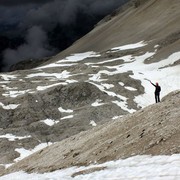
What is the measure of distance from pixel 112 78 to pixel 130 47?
51.4 m

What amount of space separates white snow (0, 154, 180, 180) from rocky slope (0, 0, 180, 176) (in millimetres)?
946

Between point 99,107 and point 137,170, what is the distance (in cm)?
5034

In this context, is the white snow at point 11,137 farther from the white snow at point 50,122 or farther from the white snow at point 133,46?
the white snow at point 133,46

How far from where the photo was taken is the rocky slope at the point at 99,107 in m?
25.5

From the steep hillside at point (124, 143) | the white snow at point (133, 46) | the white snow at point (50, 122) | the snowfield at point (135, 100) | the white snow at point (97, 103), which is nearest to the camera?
the snowfield at point (135, 100)

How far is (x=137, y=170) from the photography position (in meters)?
19.4

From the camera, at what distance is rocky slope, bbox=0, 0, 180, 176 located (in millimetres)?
25453

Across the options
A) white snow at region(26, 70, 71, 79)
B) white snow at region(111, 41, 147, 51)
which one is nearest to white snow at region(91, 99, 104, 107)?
white snow at region(26, 70, 71, 79)

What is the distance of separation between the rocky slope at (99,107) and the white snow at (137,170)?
37.2 inches

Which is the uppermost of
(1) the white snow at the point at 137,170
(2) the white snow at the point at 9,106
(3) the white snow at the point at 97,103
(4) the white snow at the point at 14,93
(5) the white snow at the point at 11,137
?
(1) the white snow at the point at 137,170

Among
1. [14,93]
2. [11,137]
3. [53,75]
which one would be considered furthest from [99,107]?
[53,75]

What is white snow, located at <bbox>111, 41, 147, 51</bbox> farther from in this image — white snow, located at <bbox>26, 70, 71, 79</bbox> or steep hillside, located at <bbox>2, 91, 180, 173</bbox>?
steep hillside, located at <bbox>2, 91, 180, 173</bbox>

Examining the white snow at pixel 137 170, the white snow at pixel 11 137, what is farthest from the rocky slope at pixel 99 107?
the white snow at pixel 137 170

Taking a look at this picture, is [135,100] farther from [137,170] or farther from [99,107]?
[137,170]
